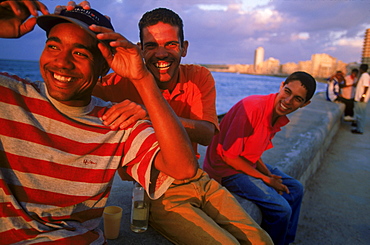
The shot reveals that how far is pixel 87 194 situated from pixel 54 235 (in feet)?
0.80

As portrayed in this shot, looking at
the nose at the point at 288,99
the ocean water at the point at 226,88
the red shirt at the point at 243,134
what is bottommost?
the ocean water at the point at 226,88

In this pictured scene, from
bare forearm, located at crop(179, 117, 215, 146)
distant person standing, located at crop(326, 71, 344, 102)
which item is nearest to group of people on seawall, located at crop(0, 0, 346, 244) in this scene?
bare forearm, located at crop(179, 117, 215, 146)

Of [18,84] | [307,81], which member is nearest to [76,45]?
[18,84]

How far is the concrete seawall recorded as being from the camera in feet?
7.27

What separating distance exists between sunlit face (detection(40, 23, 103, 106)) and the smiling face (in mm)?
2255

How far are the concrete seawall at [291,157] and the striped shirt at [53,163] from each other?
0.64 metres

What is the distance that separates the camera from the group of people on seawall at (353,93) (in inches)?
374

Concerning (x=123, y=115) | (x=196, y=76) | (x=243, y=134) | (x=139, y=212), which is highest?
(x=196, y=76)

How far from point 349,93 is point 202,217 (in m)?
11.3

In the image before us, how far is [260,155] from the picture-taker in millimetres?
3129

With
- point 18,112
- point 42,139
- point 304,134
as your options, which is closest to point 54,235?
point 42,139

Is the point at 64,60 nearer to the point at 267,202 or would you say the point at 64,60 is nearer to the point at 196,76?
the point at 196,76

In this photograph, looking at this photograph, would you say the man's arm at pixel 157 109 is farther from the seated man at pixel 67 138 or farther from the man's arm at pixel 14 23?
the man's arm at pixel 14 23

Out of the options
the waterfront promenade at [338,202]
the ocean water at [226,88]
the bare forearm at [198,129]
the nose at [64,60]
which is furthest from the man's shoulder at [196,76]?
the ocean water at [226,88]
